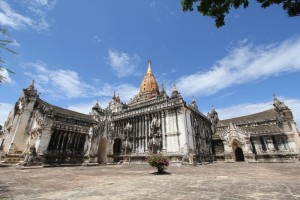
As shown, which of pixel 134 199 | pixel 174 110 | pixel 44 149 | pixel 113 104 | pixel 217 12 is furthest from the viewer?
pixel 113 104

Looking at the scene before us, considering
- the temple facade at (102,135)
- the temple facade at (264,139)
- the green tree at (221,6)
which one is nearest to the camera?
the green tree at (221,6)

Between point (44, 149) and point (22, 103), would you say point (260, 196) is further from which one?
point (22, 103)

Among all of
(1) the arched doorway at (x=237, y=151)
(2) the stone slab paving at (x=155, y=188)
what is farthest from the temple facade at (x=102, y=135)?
(2) the stone slab paving at (x=155, y=188)

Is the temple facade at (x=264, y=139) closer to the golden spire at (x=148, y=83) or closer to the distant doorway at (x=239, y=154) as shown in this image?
the distant doorway at (x=239, y=154)

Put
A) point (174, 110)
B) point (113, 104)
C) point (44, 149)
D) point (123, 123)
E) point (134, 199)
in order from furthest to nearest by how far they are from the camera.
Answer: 1. point (113, 104)
2. point (123, 123)
3. point (174, 110)
4. point (44, 149)
5. point (134, 199)

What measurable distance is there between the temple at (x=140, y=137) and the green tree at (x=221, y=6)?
916 inches

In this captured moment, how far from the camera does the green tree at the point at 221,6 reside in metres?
6.01

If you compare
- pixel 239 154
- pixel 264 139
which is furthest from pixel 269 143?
pixel 239 154

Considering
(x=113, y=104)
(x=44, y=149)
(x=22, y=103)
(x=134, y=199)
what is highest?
(x=113, y=104)

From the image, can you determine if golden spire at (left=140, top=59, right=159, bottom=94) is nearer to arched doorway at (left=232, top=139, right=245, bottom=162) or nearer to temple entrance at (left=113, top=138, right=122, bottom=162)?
temple entrance at (left=113, top=138, right=122, bottom=162)

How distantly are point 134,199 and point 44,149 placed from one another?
77.7 feet

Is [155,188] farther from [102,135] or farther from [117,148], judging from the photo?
[117,148]

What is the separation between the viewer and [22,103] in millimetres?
31422

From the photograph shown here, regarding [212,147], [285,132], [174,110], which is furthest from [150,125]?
[285,132]
